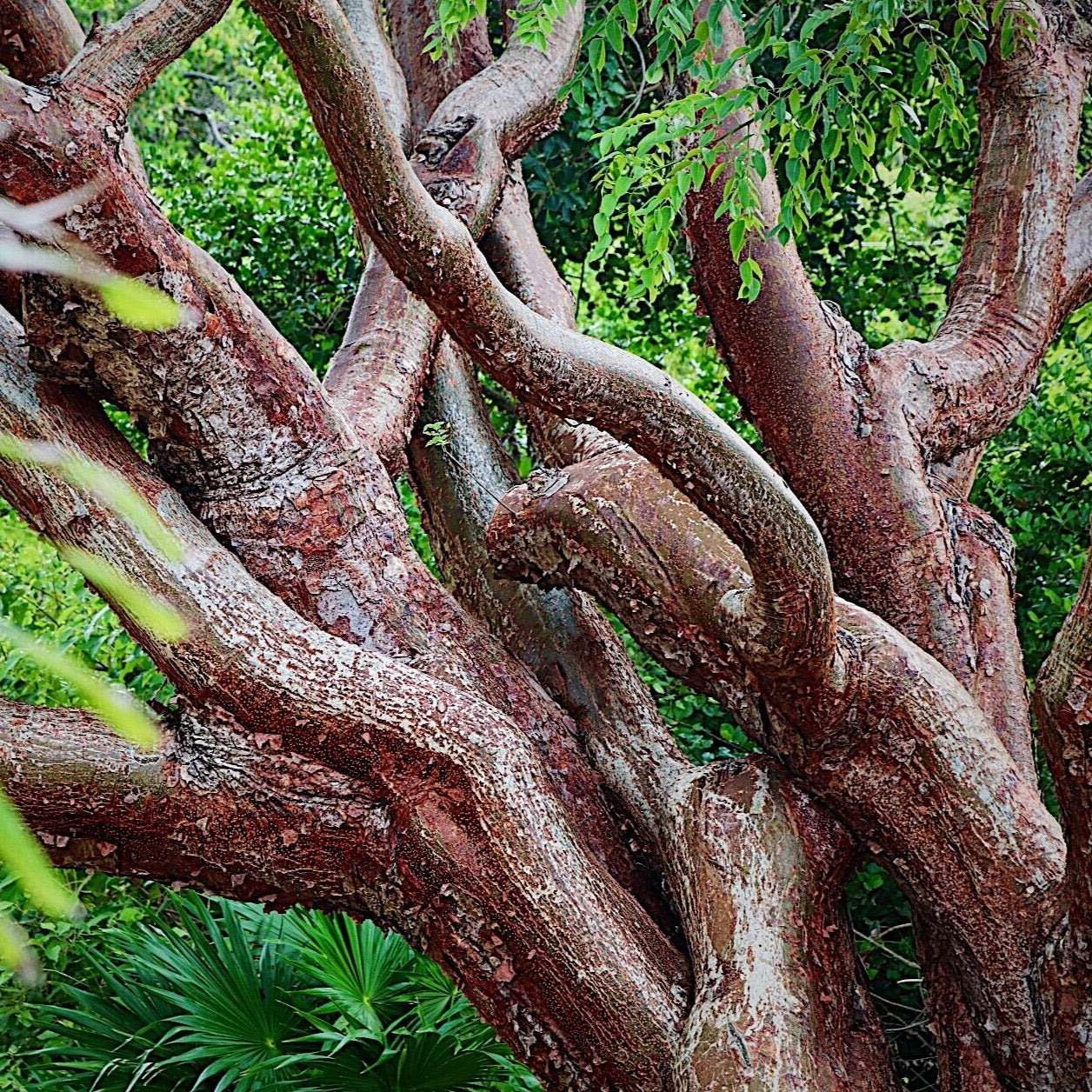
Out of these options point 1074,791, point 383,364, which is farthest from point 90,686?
point 383,364

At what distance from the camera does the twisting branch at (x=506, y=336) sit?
200cm

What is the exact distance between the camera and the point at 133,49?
7.69ft

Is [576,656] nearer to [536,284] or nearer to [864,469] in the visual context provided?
[864,469]

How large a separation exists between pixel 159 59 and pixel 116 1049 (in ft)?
8.81

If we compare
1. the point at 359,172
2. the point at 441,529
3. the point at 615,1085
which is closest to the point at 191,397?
the point at 359,172

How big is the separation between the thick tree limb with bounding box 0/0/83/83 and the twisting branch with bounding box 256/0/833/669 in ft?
4.66

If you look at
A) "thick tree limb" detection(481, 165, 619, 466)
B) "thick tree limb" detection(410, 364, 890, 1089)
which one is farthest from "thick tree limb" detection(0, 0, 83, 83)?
"thick tree limb" detection(410, 364, 890, 1089)

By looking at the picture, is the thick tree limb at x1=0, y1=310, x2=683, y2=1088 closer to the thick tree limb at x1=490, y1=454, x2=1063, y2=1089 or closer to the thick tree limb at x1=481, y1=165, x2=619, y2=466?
the thick tree limb at x1=490, y1=454, x2=1063, y2=1089

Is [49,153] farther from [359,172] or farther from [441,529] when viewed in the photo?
[441,529]

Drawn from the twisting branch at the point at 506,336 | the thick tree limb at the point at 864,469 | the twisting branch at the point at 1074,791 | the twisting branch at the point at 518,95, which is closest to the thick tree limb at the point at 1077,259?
the thick tree limb at the point at 864,469

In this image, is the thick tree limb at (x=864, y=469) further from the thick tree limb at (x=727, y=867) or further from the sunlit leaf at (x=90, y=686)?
the sunlit leaf at (x=90, y=686)

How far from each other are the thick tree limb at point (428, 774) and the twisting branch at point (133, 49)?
1.87ft

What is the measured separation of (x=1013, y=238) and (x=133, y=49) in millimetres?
2298

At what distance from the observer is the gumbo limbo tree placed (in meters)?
2.19
